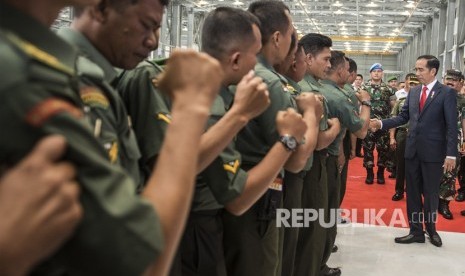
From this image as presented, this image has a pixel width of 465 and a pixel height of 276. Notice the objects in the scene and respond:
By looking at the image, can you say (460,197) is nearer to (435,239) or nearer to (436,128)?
(435,239)

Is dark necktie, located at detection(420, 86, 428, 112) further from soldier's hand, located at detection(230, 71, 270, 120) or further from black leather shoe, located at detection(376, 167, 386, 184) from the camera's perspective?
soldier's hand, located at detection(230, 71, 270, 120)

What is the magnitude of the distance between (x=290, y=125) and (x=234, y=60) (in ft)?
1.06

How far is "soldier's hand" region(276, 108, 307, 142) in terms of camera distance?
1.83 metres

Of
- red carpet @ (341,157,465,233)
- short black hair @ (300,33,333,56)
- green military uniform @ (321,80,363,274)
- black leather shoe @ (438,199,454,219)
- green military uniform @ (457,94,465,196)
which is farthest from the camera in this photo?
green military uniform @ (457,94,465,196)

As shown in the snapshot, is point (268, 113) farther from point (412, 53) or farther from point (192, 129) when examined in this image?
point (412, 53)

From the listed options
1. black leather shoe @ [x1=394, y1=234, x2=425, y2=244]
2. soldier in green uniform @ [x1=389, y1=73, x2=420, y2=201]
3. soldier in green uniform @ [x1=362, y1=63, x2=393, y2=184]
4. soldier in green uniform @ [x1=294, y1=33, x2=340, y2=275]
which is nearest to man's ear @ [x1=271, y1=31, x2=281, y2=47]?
soldier in green uniform @ [x1=294, y1=33, x2=340, y2=275]

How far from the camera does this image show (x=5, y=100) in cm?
A: 58

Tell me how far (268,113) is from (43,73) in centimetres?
148

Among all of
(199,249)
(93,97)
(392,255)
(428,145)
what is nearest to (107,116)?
(93,97)

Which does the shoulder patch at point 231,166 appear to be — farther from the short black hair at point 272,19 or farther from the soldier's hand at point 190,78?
the short black hair at point 272,19

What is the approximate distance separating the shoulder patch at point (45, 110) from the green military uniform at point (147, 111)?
681 millimetres

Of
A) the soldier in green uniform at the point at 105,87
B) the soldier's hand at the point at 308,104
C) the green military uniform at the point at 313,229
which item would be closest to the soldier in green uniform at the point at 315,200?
the green military uniform at the point at 313,229

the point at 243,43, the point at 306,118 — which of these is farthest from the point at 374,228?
the point at 243,43

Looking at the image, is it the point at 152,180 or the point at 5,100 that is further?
the point at 152,180
